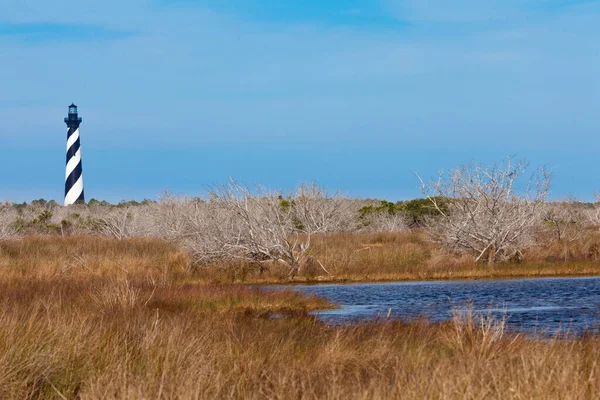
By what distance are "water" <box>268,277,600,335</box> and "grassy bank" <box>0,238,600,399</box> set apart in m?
2.90

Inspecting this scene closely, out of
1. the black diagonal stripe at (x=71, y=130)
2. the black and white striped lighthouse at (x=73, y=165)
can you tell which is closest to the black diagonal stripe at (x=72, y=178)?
the black and white striped lighthouse at (x=73, y=165)

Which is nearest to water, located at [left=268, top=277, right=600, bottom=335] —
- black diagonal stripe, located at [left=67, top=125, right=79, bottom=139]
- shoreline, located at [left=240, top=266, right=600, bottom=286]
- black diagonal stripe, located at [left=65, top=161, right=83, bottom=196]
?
shoreline, located at [left=240, top=266, right=600, bottom=286]

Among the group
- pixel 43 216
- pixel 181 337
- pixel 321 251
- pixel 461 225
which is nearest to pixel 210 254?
pixel 321 251

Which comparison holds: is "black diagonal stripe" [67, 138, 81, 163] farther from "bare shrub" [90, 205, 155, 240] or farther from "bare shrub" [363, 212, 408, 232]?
"bare shrub" [363, 212, 408, 232]

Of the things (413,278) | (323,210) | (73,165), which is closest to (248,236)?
(413,278)

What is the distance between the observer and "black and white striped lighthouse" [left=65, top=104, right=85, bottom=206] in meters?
78.8

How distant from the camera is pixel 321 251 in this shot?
3466 cm

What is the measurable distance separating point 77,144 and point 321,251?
51.0 m

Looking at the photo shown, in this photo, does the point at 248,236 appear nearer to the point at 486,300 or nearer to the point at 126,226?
the point at 486,300

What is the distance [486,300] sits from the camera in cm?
2342

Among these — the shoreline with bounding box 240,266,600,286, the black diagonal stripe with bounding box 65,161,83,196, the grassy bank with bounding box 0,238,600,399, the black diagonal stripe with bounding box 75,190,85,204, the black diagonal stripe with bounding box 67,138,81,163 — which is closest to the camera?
the grassy bank with bounding box 0,238,600,399

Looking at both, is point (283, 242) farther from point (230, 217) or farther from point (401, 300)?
point (401, 300)

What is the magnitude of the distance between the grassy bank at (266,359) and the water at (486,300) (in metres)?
2.90

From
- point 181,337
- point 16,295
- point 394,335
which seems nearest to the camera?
point 181,337
